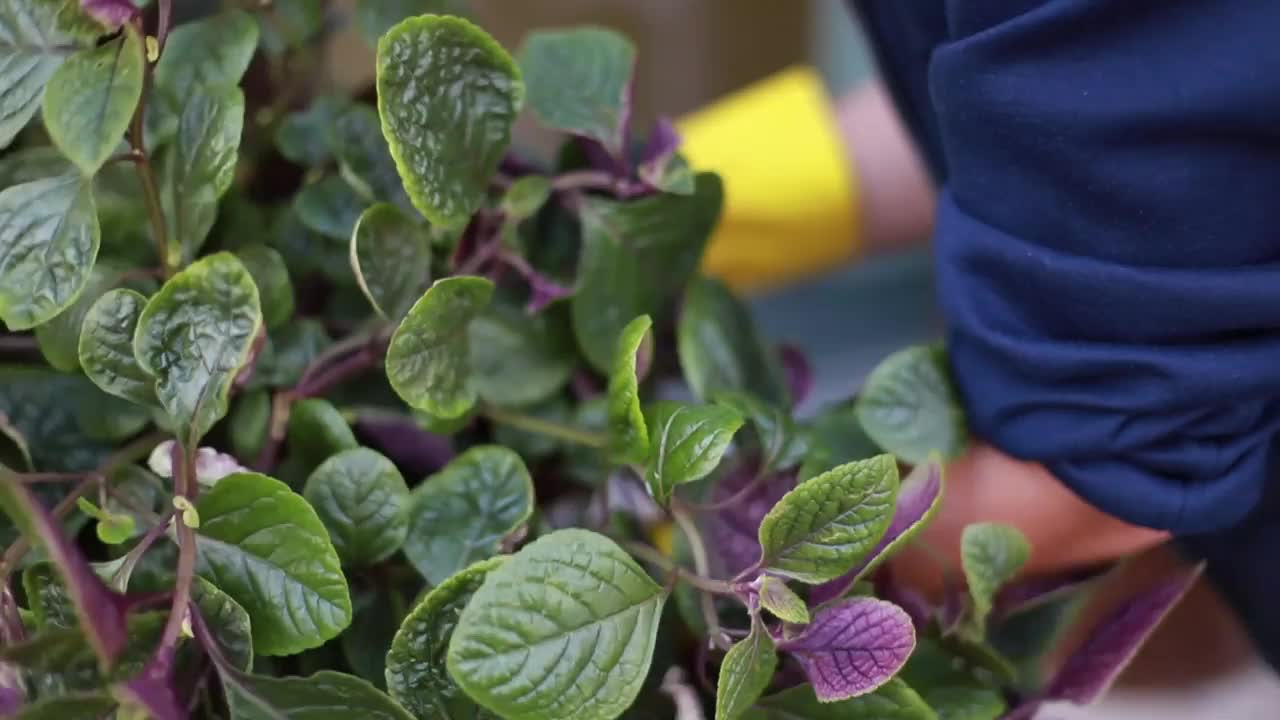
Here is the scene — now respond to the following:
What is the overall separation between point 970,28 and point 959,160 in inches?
1.6

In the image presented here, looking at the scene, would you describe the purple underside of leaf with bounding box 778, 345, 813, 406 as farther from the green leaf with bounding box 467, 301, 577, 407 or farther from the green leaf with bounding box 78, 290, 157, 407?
the green leaf with bounding box 78, 290, 157, 407

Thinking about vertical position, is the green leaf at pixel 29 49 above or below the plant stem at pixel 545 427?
above

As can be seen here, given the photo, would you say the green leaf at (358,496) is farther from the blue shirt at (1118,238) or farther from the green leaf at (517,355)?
the blue shirt at (1118,238)

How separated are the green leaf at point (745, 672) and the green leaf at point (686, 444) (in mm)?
38

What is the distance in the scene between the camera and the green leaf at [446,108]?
0.26m

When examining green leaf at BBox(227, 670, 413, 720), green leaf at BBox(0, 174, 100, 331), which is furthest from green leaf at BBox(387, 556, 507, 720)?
green leaf at BBox(0, 174, 100, 331)

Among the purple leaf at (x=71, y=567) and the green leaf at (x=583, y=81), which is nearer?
the purple leaf at (x=71, y=567)

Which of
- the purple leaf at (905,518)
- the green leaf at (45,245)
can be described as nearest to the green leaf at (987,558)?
the purple leaf at (905,518)

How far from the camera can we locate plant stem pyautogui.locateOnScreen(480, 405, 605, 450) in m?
0.33

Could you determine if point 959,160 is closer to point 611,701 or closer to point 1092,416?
point 1092,416

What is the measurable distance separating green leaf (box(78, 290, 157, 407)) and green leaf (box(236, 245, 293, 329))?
0.04m

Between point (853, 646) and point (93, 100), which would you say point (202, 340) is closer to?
point (93, 100)

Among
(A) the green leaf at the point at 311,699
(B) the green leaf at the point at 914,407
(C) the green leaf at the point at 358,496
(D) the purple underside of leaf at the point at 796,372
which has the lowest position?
(D) the purple underside of leaf at the point at 796,372

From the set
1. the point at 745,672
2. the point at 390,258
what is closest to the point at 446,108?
the point at 390,258
